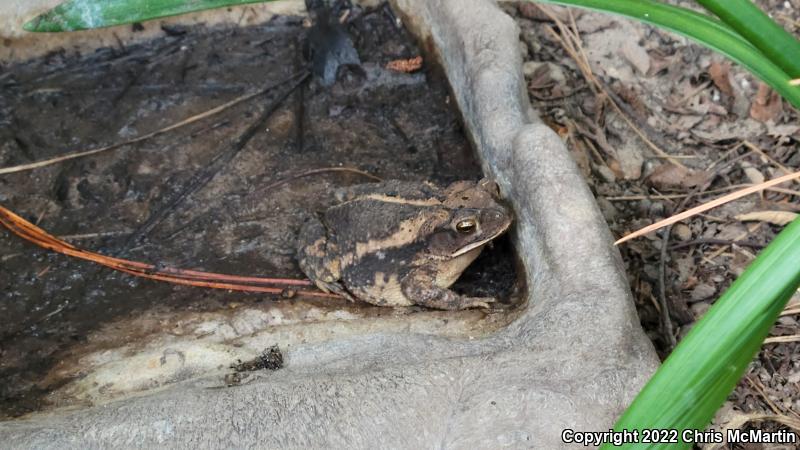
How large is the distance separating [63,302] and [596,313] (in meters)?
2.16

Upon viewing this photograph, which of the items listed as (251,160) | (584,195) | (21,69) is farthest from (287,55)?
(584,195)

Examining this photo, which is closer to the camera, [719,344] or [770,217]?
[719,344]

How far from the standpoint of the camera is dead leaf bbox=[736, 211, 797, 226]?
3.43 meters

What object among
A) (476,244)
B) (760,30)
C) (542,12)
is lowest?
(476,244)

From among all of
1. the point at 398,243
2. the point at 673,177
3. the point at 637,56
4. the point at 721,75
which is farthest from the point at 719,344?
the point at 637,56

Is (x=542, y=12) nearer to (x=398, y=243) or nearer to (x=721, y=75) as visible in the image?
(x=721, y=75)

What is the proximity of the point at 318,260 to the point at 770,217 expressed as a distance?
2018mm

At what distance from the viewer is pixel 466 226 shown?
3152 millimetres

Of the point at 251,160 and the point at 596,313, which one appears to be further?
the point at 251,160

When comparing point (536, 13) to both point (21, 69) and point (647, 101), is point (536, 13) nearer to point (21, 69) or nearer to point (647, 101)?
point (647, 101)

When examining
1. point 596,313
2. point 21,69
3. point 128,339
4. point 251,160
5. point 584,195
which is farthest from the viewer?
point 21,69

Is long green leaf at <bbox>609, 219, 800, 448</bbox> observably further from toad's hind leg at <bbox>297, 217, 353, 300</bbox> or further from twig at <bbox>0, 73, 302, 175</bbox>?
twig at <bbox>0, 73, 302, 175</bbox>

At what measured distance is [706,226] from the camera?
3.58 m

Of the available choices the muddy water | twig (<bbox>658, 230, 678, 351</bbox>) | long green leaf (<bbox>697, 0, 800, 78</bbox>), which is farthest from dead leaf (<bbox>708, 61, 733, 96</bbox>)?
long green leaf (<bbox>697, 0, 800, 78</bbox>)
